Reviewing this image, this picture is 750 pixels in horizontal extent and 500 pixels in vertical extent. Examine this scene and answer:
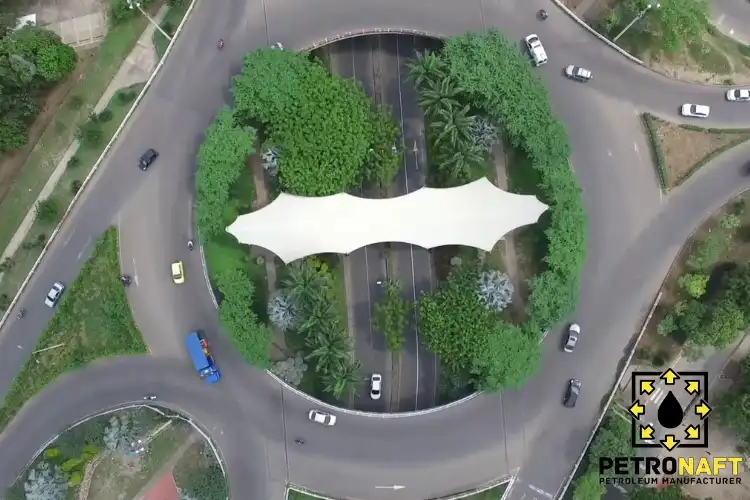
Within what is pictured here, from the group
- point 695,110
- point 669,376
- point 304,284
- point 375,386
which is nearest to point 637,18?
point 695,110

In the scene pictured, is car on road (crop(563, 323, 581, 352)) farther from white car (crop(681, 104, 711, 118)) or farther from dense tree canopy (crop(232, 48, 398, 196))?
white car (crop(681, 104, 711, 118))

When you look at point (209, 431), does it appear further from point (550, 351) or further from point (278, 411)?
point (550, 351)

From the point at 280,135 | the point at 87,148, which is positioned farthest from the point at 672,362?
the point at 87,148

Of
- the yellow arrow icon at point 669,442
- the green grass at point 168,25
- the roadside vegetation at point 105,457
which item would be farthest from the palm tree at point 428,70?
the yellow arrow icon at point 669,442

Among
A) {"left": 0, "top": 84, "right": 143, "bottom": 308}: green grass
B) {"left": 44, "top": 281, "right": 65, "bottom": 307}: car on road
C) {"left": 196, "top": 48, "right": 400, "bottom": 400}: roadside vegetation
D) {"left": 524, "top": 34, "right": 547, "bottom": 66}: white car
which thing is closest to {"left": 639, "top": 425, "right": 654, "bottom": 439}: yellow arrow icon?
{"left": 196, "top": 48, "right": 400, "bottom": 400}: roadside vegetation

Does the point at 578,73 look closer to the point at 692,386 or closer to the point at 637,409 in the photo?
the point at 692,386
